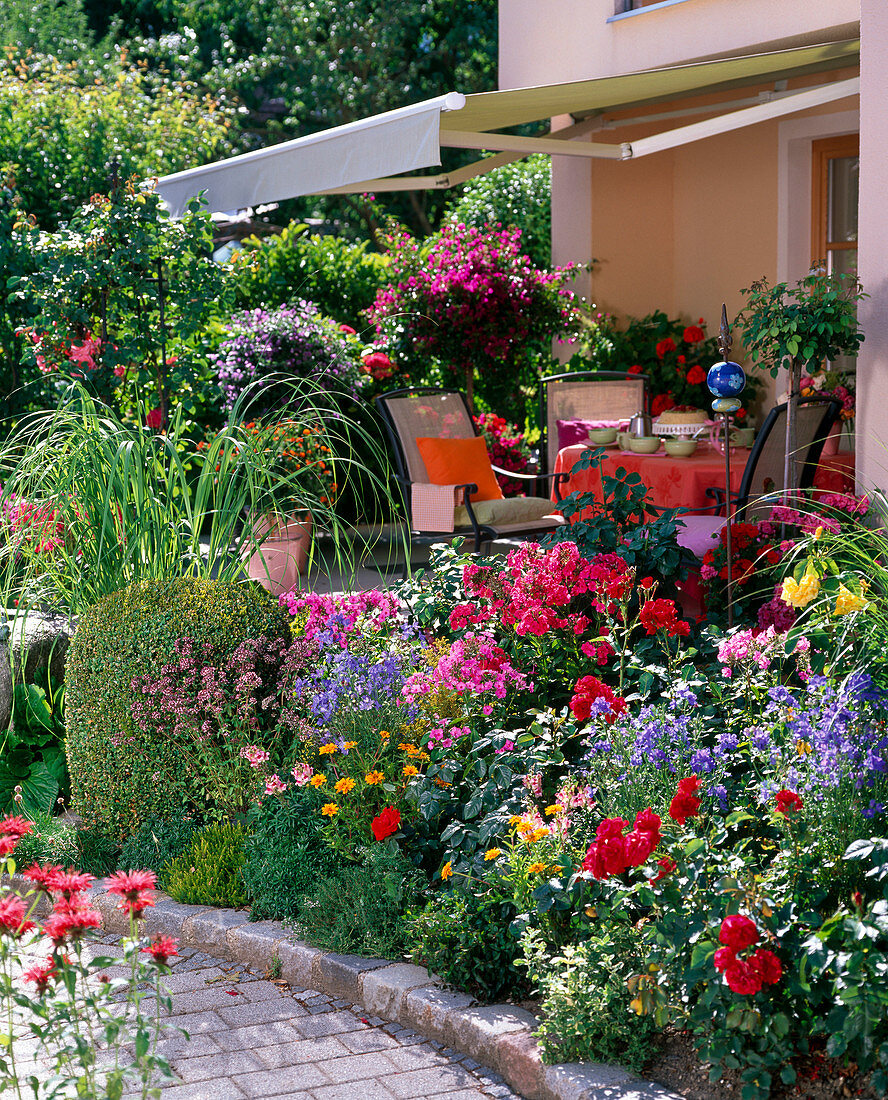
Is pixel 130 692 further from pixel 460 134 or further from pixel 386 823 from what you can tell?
pixel 460 134

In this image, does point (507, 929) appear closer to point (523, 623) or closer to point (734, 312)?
point (523, 623)

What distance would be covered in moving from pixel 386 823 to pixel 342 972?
0.37m

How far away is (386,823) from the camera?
3.06 metres

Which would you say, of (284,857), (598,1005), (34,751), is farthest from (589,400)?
(598,1005)

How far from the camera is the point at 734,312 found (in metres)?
9.12

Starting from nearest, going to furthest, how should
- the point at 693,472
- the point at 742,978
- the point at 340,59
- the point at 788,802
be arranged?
1. the point at 742,978
2. the point at 788,802
3. the point at 693,472
4. the point at 340,59

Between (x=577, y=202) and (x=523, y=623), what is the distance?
626 centimetres

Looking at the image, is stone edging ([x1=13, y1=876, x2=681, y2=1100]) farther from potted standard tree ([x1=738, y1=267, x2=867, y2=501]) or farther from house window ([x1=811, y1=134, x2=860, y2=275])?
house window ([x1=811, y1=134, x2=860, y2=275])

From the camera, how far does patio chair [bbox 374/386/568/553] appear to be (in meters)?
6.54

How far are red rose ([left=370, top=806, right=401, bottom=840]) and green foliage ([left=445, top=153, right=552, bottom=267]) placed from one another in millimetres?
9692

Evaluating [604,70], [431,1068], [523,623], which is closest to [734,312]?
[604,70]

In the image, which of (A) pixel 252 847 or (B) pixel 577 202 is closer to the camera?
(A) pixel 252 847

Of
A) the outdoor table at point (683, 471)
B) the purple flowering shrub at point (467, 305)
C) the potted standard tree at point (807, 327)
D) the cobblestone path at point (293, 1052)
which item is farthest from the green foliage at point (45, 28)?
the cobblestone path at point (293, 1052)

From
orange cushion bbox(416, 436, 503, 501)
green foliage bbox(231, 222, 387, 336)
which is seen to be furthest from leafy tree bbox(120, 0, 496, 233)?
orange cushion bbox(416, 436, 503, 501)
